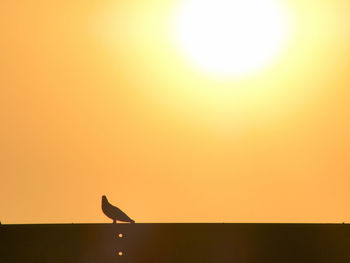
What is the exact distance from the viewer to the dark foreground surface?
0.77 m

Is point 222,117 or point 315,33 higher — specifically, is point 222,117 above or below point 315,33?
below

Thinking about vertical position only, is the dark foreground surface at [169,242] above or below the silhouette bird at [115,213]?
below

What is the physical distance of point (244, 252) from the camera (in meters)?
0.78

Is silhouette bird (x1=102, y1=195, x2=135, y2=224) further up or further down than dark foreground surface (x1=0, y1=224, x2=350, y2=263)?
further up

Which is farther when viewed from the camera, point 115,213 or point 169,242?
point 115,213

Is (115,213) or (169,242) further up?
(115,213)

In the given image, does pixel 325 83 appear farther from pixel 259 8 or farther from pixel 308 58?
pixel 259 8

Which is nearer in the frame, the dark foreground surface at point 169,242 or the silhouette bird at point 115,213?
the dark foreground surface at point 169,242

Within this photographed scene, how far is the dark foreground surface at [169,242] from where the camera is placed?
771 mm

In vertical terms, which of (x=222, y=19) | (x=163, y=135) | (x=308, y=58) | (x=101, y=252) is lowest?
(x=101, y=252)

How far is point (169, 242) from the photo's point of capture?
0.78m

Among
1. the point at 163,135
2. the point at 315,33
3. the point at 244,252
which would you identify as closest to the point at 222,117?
the point at 163,135

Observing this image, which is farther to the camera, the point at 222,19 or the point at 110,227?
the point at 222,19

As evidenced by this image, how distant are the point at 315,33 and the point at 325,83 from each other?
18 centimetres
